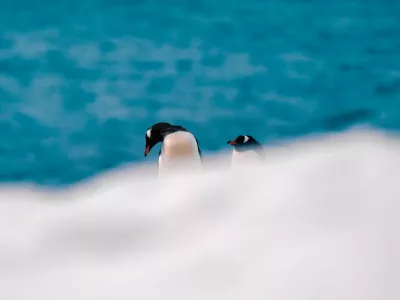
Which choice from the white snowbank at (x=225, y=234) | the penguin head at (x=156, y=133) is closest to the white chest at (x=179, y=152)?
the penguin head at (x=156, y=133)

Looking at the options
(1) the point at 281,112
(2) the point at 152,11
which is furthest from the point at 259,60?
(2) the point at 152,11

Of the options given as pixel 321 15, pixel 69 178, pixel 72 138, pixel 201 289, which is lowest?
pixel 201 289

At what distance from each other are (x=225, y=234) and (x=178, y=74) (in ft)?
17.1

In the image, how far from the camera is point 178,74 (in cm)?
564

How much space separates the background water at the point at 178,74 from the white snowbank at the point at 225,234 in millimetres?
3966

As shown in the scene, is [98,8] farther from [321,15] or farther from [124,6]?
[321,15]

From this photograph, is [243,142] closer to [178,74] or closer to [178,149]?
[178,149]

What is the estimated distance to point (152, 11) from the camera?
20.9 feet

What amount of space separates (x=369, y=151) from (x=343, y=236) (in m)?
0.07

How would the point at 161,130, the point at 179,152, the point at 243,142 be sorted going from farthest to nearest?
the point at 161,130 → the point at 243,142 → the point at 179,152

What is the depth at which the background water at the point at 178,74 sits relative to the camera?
495 centimetres

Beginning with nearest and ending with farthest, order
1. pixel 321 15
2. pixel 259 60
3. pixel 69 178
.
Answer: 1. pixel 69 178
2. pixel 259 60
3. pixel 321 15

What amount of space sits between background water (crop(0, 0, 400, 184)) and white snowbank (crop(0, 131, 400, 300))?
3.97 metres

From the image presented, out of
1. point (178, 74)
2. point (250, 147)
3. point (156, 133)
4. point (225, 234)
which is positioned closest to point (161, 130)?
point (156, 133)
